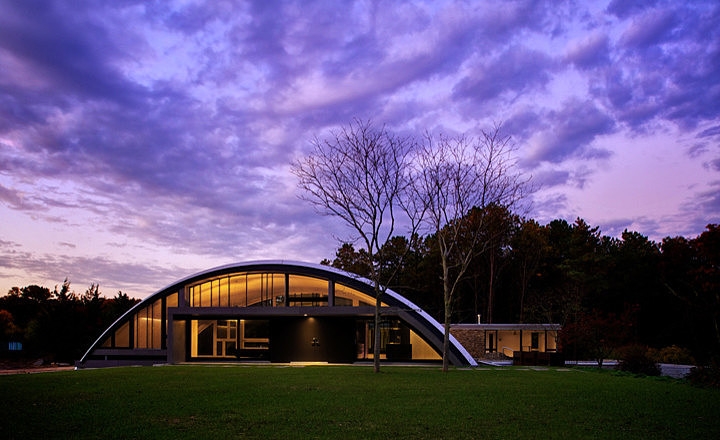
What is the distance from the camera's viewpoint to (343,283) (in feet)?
107

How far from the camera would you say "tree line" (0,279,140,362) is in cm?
4050

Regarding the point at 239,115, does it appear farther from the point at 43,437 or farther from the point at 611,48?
the point at 43,437

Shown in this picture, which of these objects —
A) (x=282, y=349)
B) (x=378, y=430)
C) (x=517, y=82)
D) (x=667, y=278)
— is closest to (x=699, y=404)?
(x=378, y=430)

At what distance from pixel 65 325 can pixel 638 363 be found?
34.2 m

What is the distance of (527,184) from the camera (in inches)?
1006

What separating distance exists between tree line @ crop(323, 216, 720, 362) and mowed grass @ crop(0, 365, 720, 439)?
18187 millimetres

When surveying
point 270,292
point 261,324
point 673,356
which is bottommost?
point 673,356

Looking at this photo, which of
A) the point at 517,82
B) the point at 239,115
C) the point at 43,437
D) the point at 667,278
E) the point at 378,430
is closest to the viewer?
the point at 43,437

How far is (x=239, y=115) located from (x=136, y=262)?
54.9ft

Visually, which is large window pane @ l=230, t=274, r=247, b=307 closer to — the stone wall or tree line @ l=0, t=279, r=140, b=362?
the stone wall

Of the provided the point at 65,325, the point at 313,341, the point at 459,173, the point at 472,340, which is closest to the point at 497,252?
the point at 472,340

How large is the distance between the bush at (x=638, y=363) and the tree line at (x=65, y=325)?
33.0 meters

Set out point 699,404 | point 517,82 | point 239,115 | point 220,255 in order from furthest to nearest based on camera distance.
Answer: point 220,255
point 239,115
point 517,82
point 699,404

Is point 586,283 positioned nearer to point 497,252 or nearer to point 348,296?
point 497,252
